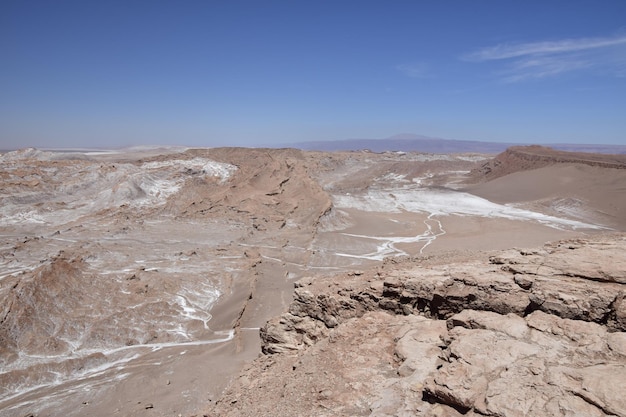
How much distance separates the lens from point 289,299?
1534 centimetres

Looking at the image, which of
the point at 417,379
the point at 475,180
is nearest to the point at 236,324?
the point at 417,379

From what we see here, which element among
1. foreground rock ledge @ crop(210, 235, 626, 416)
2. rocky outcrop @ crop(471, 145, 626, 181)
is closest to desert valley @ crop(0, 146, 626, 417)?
foreground rock ledge @ crop(210, 235, 626, 416)

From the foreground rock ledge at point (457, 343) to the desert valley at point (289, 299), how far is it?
0.02 m

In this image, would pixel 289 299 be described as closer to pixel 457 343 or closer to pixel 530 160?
pixel 457 343

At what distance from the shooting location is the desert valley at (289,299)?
15.2ft

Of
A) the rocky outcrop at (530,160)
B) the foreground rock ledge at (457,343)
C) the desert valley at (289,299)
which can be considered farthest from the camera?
the rocky outcrop at (530,160)

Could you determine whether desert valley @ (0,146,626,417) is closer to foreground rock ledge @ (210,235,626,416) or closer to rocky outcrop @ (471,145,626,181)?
foreground rock ledge @ (210,235,626,416)

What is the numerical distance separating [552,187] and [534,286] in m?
36.8

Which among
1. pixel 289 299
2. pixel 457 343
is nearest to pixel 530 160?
pixel 289 299

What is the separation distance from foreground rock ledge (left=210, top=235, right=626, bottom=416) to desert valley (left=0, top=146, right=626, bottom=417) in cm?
2

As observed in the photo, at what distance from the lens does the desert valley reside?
4629 mm

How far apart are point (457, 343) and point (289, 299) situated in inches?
428

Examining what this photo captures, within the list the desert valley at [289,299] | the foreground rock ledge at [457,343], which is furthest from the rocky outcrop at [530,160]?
the foreground rock ledge at [457,343]

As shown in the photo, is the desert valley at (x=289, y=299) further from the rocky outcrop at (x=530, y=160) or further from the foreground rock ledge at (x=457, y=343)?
the rocky outcrop at (x=530, y=160)
